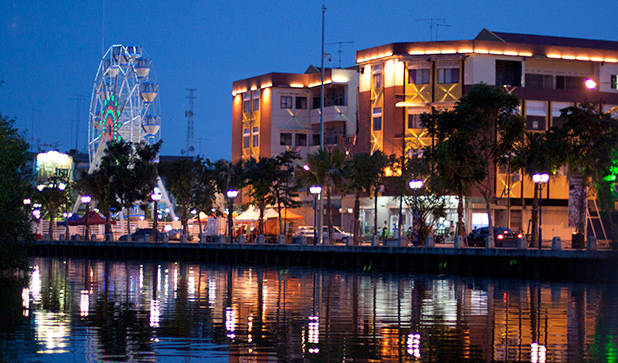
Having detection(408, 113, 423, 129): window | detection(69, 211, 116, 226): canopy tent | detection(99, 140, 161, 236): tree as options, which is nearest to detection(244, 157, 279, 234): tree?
detection(99, 140, 161, 236): tree

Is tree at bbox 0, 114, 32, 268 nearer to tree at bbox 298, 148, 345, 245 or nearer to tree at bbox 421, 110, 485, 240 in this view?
tree at bbox 421, 110, 485, 240

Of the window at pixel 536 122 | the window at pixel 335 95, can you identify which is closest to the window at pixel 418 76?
the window at pixel 536 122

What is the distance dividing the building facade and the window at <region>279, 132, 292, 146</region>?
1709 centimetres

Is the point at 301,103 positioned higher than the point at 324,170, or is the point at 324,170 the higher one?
the point at 301,103

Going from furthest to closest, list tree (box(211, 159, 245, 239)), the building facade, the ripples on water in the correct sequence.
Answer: the building facade → tree (box(211, 159, 245, 239)) → the ripples on water

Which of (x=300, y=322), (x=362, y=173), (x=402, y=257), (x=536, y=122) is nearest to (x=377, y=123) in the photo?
(x=536, y=122)

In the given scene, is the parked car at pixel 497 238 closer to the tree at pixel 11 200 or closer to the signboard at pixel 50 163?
Answer: the tree at pixel 11 200

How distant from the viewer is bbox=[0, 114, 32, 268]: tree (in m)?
40.3

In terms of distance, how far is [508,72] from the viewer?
92.4 m

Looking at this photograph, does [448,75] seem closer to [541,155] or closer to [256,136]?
[541,155]

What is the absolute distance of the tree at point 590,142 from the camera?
195ft

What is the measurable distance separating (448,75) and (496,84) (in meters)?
4.39

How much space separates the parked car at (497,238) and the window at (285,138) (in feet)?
128

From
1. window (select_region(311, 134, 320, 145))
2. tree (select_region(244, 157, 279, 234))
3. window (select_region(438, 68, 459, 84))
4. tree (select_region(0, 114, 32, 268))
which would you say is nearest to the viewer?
tree (select_region(0, 114, 32, 268))
